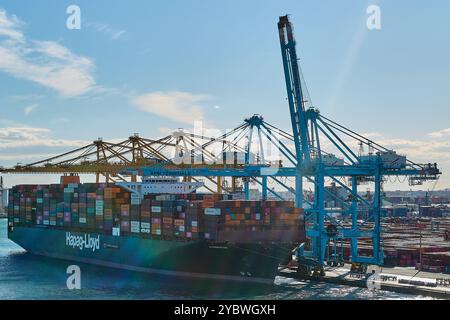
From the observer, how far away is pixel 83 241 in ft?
201

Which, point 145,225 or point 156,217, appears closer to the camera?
point 156,217

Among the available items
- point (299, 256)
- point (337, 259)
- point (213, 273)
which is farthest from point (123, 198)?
point (337, 259)

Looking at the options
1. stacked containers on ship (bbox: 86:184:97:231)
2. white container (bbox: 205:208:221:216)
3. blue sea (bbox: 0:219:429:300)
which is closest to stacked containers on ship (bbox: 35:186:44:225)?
stacked containers on ship (bbox: 86:184:97:231)

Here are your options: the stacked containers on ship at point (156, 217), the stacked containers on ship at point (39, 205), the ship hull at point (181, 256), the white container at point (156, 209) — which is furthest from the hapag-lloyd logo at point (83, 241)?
the white container at point (156, 209)

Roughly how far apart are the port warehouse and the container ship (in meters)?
0.08

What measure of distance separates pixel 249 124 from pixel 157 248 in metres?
22.5

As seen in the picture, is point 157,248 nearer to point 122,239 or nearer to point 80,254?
point 122,239

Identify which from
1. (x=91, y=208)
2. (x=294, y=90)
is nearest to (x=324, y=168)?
(x=294, y=90)

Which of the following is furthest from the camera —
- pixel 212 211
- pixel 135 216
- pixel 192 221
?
pixel 135 216

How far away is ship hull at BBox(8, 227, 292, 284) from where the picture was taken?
46.1 m

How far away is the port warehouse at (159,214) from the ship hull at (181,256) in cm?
68

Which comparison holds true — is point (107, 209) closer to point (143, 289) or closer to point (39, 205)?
point (39, 205)

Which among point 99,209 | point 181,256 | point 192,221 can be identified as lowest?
point 181,256

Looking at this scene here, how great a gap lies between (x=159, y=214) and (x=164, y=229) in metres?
1.74
